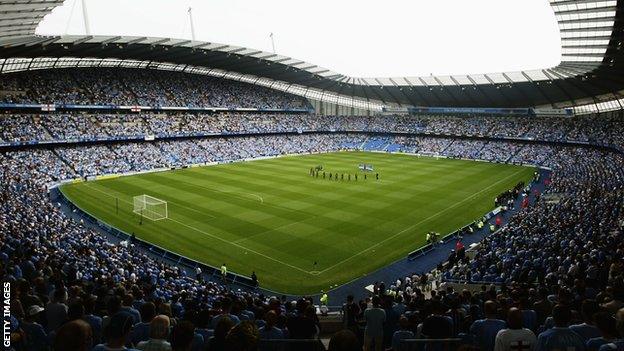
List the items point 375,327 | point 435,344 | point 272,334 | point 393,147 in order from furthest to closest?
point 393,147
point 375,327
point 272,334
point 435,344

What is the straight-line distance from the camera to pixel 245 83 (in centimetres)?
8962

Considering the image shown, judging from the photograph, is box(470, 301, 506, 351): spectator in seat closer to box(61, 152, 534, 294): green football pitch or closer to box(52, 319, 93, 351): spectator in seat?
box(52, 319, 93, 351): spectator in seat

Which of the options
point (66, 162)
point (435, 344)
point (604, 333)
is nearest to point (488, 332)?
point (435, 344)

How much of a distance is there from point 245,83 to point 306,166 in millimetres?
37696

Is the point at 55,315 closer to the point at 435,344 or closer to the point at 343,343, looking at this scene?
the point at 343,343

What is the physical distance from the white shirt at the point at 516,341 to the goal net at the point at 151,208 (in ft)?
102

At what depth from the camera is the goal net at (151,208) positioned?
3353 cm

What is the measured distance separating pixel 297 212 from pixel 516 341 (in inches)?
1166

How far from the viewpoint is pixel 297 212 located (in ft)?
113

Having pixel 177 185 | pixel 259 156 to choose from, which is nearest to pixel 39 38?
pixel 177 185

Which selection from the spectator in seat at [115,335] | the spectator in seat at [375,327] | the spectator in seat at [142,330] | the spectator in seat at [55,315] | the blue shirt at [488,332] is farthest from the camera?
the spectator in seat at [375,327]

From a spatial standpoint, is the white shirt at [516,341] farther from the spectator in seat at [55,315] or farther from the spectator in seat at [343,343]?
the spectator in seat at [55,315]

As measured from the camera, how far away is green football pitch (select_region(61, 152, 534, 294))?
2486cm

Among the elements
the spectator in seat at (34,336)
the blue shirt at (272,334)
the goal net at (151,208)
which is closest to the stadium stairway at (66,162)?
the goal net at (151,208)
